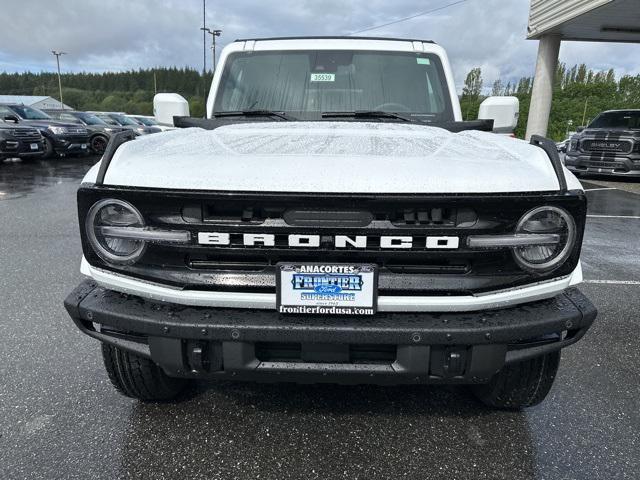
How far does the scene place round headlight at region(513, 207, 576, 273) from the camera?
73.2 inches

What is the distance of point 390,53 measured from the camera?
3.40m

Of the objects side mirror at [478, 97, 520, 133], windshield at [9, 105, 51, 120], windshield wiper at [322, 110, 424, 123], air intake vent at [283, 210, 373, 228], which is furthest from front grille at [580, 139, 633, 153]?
windshield at [9, 105, 51, 120]

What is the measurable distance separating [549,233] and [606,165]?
1230cm

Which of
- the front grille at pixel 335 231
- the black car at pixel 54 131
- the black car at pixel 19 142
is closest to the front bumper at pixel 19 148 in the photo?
the black car at pixel 19 142

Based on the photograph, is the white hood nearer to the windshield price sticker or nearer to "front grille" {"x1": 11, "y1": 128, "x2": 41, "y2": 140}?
the windshield price sticker

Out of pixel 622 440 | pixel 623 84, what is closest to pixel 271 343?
pixel 622 440

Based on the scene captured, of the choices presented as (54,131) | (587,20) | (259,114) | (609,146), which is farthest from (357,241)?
(54,131)

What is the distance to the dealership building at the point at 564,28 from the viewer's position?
12.9 meters

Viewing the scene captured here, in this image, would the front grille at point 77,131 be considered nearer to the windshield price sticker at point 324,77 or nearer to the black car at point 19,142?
the black car at point 19,142

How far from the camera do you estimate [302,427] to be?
231cm

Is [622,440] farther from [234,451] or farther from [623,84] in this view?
[623,84]

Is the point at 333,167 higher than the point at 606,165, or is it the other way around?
the point at 333,167

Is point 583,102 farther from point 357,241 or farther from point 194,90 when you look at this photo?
point 194,90

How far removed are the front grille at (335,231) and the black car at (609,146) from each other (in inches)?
477
